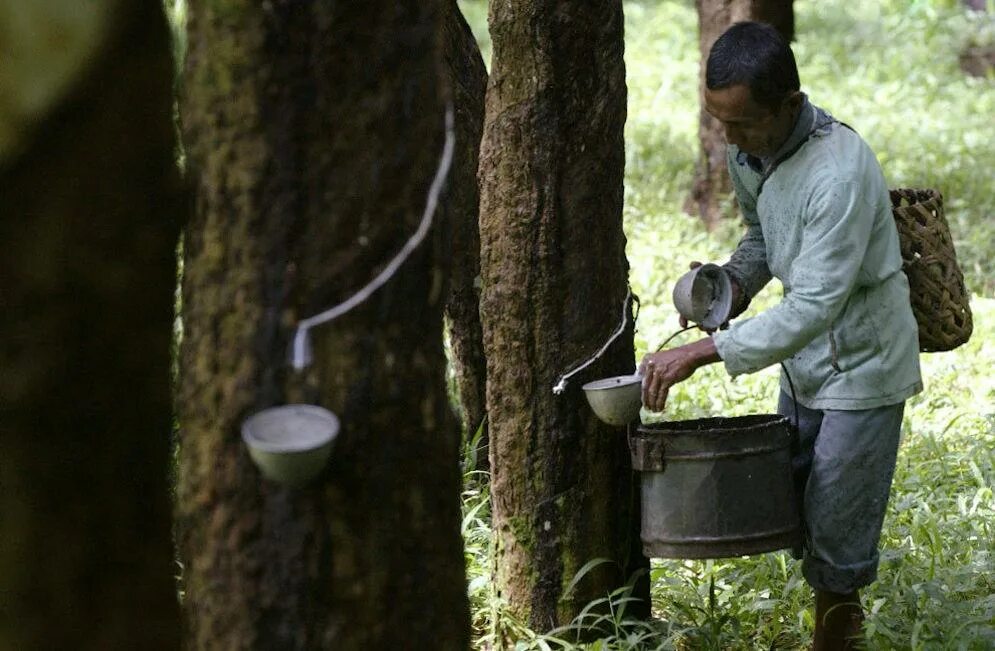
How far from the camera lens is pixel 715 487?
3.46 m

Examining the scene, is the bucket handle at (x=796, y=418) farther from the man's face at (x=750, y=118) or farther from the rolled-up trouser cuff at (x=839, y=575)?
→ the man's face at (x=750, y=118)

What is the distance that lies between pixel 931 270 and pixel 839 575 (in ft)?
2.87

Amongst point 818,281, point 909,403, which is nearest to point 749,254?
point 818,281

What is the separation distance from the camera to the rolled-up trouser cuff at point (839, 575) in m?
3.60

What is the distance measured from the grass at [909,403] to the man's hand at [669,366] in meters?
0.71

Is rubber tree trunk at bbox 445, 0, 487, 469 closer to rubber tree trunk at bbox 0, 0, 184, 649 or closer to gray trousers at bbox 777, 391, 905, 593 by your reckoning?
gray trousers at bbox 777, 391, 905, 593

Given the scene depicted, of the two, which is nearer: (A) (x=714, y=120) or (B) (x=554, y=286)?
(B) (x=554, y=286)

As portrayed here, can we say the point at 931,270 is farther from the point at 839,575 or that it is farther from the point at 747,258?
the point at 839,575

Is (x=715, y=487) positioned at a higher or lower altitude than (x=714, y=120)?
lower

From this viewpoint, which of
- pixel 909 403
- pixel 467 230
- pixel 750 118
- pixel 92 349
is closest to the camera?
pixel 92 349

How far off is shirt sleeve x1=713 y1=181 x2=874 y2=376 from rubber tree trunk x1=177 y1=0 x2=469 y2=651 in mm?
1517

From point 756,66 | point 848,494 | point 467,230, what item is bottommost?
point 848,494

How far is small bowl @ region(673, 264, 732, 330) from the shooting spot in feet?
12.1

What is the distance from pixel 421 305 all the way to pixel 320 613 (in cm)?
48
